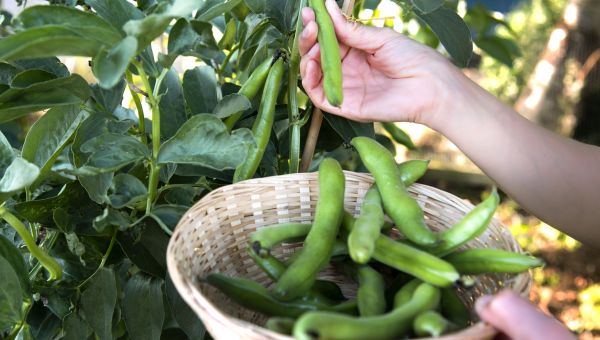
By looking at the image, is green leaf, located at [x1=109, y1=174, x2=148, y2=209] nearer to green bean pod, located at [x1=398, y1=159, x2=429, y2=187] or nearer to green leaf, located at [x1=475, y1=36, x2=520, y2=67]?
green bean pod, located at [x1=398, y1=159, x2=429, y2=187]

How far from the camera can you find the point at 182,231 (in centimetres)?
64

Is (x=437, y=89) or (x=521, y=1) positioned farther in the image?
(x=521, y=1)

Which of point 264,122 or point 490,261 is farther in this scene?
point 264,122

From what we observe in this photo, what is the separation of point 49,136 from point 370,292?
403 millimetres

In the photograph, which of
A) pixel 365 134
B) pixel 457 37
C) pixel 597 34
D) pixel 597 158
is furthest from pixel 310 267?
pixel 597 34

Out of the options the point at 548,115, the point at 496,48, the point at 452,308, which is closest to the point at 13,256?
the point at 452,308

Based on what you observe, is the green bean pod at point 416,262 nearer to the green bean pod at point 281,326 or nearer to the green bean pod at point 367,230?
the green bean pod at point 367,230

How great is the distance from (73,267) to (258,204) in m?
0.25

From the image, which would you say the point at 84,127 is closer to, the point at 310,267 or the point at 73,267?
the point at 73,267

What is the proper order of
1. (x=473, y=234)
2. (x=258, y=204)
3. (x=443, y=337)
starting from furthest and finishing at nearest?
(x=258, y=204) < (x=473, y=234) < (x=443, y=337)

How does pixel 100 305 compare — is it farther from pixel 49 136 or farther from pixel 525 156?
pixel 525 156

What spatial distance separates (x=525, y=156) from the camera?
87 centimetres

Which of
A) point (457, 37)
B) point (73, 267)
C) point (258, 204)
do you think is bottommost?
point (73, 267)

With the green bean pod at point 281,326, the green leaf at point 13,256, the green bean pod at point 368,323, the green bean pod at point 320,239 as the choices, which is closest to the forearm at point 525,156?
the green bean pod at point 320,239
